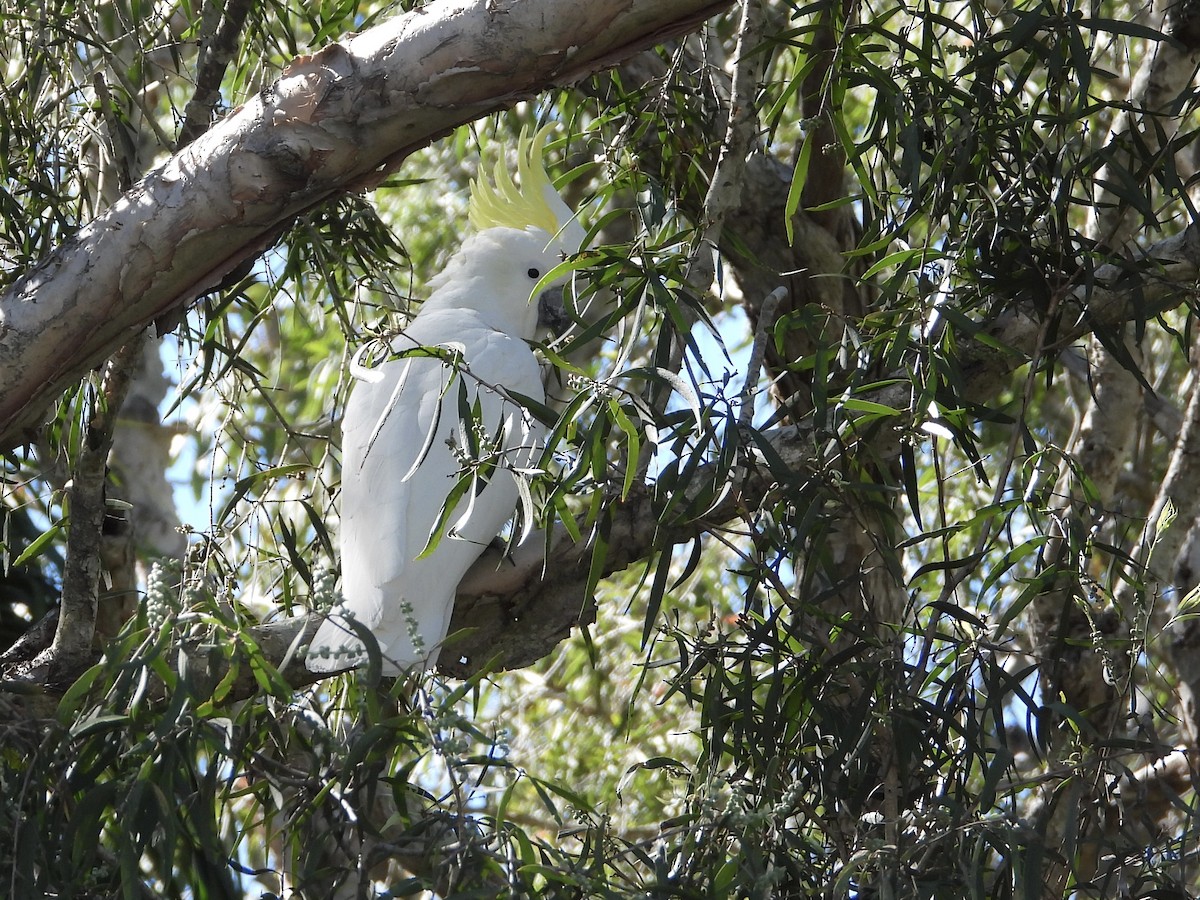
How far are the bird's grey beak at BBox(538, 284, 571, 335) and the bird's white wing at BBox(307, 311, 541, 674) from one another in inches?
15.7

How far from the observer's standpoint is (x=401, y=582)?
166 centimetres

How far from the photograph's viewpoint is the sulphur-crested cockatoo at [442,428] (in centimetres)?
165

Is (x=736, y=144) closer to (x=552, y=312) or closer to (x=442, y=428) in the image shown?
(x=442, y=428)

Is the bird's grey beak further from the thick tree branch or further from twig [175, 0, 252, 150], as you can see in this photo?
the thick tree branch

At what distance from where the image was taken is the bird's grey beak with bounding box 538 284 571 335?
2354mm

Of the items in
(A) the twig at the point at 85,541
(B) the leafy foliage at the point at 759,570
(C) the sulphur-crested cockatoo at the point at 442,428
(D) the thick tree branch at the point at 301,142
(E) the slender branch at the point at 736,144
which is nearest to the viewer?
(B) the leafy foliage at the point at 759,570

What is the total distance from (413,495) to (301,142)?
68cm

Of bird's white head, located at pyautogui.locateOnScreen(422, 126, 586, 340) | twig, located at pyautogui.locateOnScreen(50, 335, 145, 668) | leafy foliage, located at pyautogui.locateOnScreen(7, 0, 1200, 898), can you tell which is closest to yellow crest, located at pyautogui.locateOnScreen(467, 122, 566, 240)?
bird's white head, located at pyautogui.locateOnScreen(422, 126, 586, 340)

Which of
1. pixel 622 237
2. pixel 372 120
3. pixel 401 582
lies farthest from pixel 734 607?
pixel 372 120

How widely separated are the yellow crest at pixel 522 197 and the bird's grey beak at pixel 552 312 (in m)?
0.17

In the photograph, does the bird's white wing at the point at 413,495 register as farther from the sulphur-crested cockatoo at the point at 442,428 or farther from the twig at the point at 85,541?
the twig at the point at 85,541

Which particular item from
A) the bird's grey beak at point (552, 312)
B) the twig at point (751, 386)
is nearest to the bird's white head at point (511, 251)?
the bird's grey beak at point (552, 312)

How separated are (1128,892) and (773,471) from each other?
1.57 feet

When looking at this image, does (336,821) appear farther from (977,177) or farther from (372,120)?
(977,177)
